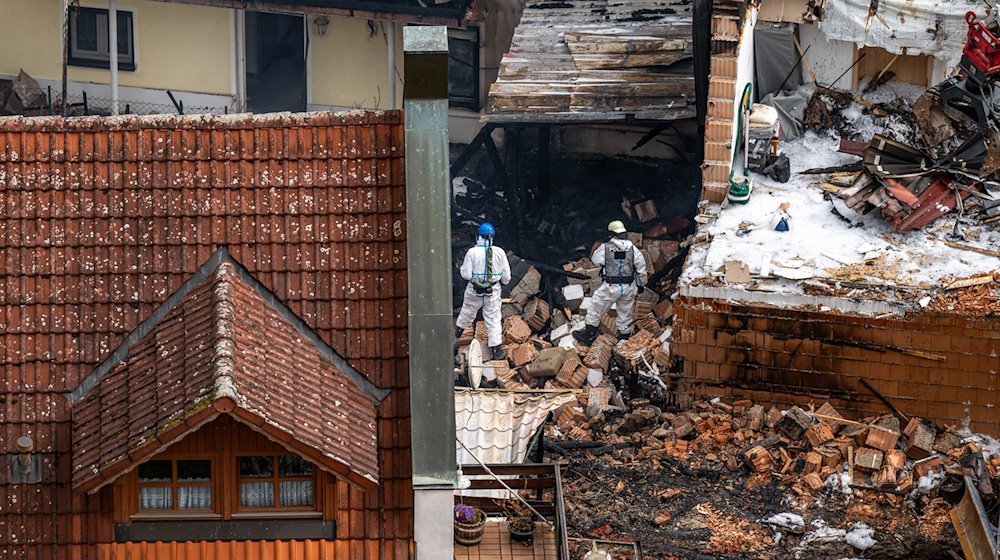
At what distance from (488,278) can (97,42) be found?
11423 mm

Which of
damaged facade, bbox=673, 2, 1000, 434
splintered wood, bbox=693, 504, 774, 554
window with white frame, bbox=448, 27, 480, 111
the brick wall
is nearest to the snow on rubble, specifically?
damaged facade, bbox=673, 2, 1000, 434

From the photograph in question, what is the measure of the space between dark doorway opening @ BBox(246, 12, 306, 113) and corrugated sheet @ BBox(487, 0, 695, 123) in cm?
535

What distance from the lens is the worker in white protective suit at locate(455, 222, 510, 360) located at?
78.0 ft

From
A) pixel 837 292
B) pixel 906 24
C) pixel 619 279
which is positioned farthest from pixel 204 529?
pixel 906 24

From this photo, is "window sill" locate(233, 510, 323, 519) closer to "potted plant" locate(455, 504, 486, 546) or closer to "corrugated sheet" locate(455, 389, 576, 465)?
"potted plant" locate(455, 504, 486, 546)

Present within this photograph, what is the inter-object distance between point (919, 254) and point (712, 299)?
100 inches

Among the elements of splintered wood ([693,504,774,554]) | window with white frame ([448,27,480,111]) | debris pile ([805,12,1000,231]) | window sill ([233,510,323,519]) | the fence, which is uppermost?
window with white frame ([448,27,480,111])

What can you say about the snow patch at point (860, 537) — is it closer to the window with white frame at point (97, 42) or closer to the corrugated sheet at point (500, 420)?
the corrugated sheet at point (500, 420)

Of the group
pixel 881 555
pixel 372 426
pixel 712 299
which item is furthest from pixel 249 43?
pixel 372 426

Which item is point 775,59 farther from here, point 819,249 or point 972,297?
point 972,297

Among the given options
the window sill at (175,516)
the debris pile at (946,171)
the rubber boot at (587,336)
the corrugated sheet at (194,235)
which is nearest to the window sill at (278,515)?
the window sill at (175,516)

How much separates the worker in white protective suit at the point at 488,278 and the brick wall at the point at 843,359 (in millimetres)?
2968

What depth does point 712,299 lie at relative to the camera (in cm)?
2156

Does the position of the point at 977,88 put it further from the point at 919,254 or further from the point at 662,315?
the point at 662,315
